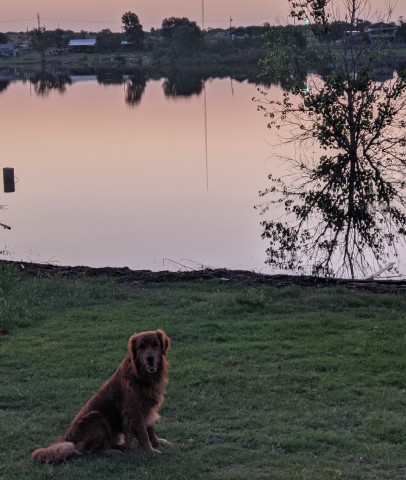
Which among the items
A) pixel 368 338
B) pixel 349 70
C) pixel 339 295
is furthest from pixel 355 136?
pixel 368 338

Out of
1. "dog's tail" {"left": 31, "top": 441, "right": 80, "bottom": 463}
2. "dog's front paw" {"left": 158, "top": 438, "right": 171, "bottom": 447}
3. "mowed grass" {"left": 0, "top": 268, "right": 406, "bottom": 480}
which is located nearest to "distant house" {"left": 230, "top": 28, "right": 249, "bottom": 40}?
"mowed grass" {"left": 0, "top": 268, "right": 406, "bottom": 480}

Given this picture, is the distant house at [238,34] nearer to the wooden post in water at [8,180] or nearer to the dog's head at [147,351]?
the wooden post in water at [8,180]

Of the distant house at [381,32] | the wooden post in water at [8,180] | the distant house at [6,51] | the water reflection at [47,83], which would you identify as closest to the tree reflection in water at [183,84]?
the water reflection at [47,83]

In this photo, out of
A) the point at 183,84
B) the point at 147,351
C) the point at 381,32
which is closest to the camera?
the point at 147,351

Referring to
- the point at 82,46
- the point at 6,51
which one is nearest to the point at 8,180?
the point at 82,46

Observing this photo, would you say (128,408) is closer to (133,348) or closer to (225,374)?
(133,348)

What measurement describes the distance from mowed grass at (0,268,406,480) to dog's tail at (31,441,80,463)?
8cm

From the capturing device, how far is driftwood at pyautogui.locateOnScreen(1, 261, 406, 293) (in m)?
14.1

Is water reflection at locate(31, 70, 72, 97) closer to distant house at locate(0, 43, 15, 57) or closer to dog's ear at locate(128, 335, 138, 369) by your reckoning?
distant house at locate(0, 43, 15, 57)

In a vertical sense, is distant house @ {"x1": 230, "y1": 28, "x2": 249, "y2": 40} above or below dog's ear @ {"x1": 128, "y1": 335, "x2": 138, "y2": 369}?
above

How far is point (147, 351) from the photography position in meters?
6.90

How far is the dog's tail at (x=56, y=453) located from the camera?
22.2 feet

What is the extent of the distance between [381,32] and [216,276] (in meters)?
14.5

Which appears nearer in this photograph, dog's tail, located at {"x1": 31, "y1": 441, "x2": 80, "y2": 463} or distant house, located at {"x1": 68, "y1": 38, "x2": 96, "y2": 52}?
dog's tail, located at {"x1": 31, "y1": 441, "x2": 80, "y2": 463}
